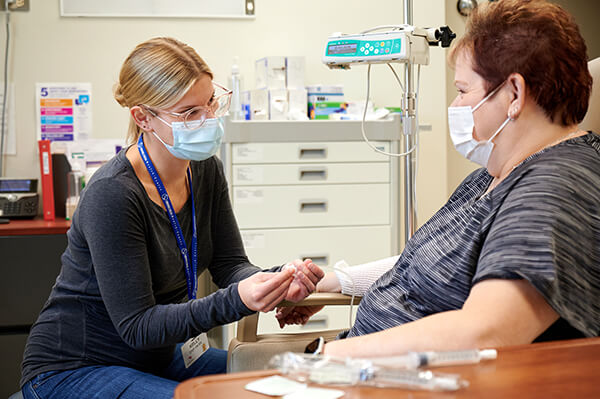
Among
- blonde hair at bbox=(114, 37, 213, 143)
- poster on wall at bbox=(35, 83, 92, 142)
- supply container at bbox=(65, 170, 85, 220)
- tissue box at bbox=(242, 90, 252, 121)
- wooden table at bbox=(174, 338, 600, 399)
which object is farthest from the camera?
poster on wall at bbox=(35, 83, 92, 142)

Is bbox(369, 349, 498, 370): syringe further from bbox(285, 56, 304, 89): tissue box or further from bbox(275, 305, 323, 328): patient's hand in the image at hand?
bbox(285, 56, 304, 89): tissue box

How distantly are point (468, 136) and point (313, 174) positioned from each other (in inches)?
65.8

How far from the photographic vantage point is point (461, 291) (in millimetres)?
1075

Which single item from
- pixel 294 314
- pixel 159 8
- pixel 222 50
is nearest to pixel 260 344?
pixel 294 314

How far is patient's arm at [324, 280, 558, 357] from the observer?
0.86m

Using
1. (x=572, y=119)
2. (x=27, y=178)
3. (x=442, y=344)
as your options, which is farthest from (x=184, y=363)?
(x=27, y=178)

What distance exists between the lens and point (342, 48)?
6.55 ft

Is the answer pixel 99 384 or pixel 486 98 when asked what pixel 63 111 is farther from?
pixel 486 98

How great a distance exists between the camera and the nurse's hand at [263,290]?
133 cm

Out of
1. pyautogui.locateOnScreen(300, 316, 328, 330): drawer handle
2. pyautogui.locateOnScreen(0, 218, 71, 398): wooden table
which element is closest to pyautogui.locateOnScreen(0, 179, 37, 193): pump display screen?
pyautogui.locateOnScreen(0, 218, 71, 398): wooden table

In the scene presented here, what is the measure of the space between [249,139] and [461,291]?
1.79 meters

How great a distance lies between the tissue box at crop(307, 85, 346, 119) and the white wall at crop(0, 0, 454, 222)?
28 cm

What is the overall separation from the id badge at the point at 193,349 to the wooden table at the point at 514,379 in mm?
828

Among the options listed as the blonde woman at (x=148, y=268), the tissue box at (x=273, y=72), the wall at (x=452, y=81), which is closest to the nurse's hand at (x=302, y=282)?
the blonde woman at (x=148, y=268)
